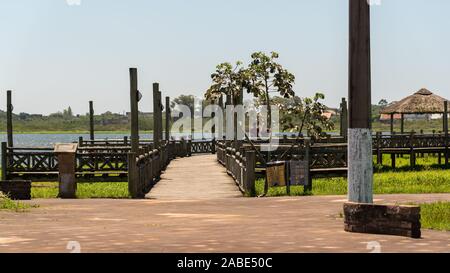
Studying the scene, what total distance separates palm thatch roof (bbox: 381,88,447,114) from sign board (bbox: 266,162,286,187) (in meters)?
30.1

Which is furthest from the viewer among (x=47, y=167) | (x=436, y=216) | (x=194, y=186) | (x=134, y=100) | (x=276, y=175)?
(x=47, y=167)

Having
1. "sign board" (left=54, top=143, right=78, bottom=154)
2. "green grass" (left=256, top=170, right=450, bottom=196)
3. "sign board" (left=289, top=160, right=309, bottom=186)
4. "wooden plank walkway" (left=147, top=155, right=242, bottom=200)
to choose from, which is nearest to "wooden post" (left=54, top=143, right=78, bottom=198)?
"sign board" (left=54, top=143, right=78, bottom=154)

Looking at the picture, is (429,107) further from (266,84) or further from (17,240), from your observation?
(17,240)

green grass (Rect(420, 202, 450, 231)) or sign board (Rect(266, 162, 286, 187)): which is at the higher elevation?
sign board (Rect(266, 162, 286, 187))

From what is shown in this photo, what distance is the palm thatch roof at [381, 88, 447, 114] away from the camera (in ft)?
168

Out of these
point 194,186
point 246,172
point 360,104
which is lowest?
point 194,186

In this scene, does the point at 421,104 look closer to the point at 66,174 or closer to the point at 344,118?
the point at 344,118

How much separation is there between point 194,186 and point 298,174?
438 centimetres

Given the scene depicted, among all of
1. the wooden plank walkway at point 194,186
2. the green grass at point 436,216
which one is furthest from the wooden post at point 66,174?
the green grass at point 436,216

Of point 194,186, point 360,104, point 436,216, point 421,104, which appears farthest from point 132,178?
point 421,104

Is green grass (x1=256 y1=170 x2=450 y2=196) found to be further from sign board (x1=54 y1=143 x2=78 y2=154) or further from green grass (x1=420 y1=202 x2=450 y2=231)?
green grass (x1=420 y1=202 x2=450 y2=231)

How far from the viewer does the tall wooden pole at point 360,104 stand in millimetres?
11992

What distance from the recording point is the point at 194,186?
86.2 feet

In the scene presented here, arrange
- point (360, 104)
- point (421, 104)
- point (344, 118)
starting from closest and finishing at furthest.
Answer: point (360, 104)
point (344, 118)
point (421, 104)
